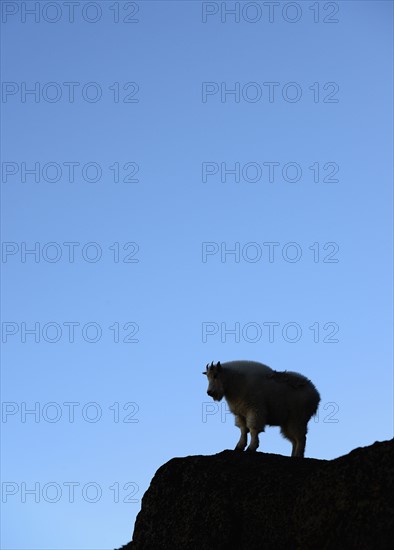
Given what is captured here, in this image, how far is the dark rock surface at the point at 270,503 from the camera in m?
11.0

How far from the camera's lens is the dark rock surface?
11023mm

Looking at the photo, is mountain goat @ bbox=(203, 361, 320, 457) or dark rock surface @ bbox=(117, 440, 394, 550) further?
mountain goat @ bbox=(203, 361, 320, 457)

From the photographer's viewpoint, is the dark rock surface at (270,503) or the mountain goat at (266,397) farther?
the mountain goat at (266,397)

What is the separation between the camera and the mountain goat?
55.5ft

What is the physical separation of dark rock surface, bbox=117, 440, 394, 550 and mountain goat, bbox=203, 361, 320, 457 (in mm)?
1987

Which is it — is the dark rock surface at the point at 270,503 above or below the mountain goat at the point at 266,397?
below

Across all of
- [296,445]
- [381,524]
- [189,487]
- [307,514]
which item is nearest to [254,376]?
[296,445]

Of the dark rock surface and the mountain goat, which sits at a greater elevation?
the mountain goat

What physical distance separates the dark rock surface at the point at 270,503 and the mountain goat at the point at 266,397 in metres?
1.99

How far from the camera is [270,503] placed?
12.8 metres

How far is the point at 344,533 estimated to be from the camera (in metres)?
11.1

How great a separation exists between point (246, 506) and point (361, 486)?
2.57m

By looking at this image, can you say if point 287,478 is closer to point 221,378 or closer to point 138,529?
point 138,529

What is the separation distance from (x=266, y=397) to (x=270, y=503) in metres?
4.25
